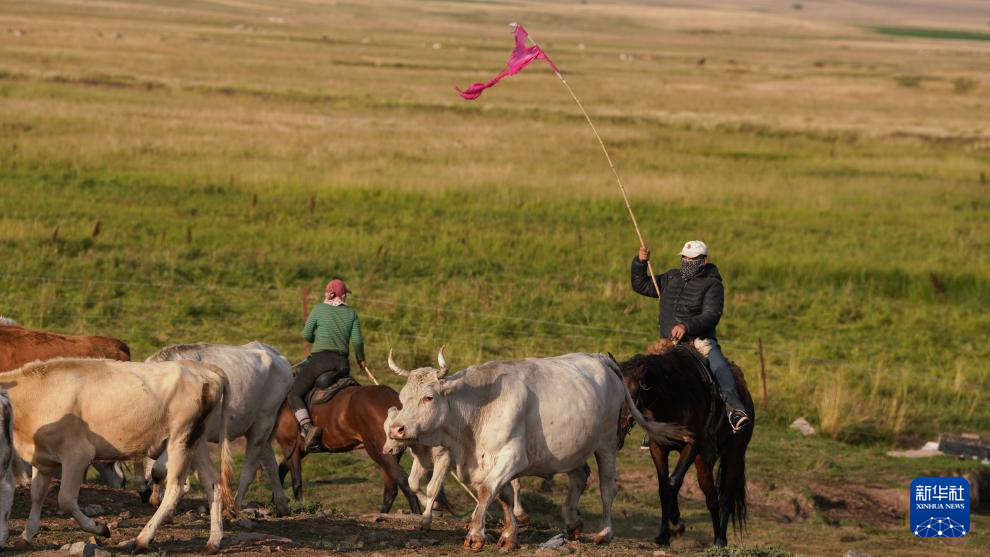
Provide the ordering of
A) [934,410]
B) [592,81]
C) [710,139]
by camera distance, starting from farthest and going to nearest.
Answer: [592,81], [710,139], [934,410]

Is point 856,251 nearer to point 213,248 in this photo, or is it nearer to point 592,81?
point 213,248

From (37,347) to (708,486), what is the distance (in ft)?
21.4

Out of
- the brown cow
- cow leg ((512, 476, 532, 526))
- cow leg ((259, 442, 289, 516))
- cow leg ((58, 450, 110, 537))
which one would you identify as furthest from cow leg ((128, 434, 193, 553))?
cow leg ((512, 476, 532, 526))

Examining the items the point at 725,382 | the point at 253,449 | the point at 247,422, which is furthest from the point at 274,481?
the point at 725,382

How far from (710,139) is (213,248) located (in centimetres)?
3139

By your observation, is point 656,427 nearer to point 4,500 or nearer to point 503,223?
point 4,500

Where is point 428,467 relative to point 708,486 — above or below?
above

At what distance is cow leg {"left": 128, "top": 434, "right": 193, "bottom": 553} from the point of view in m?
9.71

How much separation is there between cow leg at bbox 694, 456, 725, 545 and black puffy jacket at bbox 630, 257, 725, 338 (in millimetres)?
1249

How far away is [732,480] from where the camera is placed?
13625 millimetres

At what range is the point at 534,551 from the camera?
1038 centimetres

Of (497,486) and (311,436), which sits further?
(311,436)

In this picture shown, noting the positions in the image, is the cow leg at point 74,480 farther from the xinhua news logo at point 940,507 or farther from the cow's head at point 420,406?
the xinhua news logo at point 940,507

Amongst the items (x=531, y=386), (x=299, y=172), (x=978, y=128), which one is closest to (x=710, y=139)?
(x=978, y=128)
